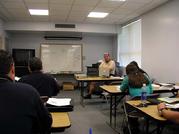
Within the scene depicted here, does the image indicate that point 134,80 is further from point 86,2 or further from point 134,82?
point 86,2

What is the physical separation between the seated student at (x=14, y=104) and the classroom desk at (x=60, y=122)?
0.51m

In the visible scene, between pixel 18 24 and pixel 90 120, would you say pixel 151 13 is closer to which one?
pixel 90 120

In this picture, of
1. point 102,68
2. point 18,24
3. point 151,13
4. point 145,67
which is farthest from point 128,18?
point 18,24

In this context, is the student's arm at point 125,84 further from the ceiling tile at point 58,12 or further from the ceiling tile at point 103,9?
the ceiling tile at point 58,12

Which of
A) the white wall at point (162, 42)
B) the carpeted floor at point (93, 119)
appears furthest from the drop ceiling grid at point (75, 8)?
the carpeted floor at point (93, 119)

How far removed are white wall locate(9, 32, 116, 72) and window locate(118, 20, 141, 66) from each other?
99 centimetres

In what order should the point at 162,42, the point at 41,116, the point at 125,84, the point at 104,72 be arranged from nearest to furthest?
the point at 41,116
the point at 125,84
the point at 162,42
the point at 104,72

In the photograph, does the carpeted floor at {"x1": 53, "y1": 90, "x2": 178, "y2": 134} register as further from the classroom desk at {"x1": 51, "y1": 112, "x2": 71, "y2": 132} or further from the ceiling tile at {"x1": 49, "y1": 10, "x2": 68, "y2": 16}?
the ceiling tile at {"x1": 49, "y1": 10, "x2": 68, "y2": 16}

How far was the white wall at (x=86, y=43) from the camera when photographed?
9174mm

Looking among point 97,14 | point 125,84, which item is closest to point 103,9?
point 97,14

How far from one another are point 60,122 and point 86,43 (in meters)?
7.89

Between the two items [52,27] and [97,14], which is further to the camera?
[52,27]

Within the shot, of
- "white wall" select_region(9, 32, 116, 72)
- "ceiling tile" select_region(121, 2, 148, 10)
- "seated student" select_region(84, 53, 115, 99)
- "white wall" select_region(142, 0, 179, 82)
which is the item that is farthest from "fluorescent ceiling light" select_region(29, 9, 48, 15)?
"white wall" select_region(142, 0, 179, 82)

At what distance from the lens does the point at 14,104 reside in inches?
49.0
